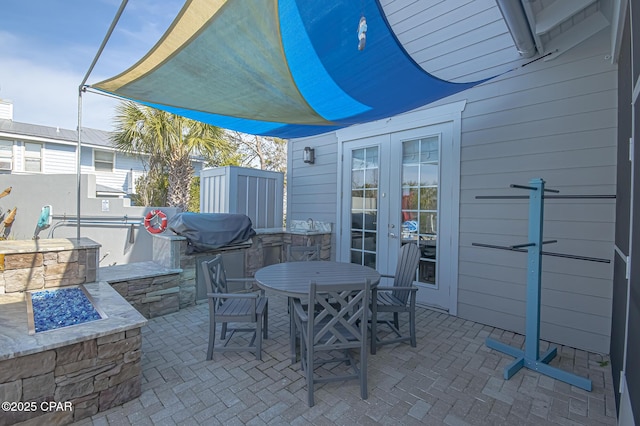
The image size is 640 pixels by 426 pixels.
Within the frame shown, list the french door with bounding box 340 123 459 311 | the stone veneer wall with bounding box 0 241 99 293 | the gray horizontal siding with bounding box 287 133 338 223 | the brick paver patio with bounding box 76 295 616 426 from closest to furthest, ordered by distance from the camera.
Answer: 1. the brick paver patio with bounding box 76 295 616 426
2. the stone veneer wall with bounding box 0 241 99 293
3. the french door with bounding box 340 123 459 311
4. the gray horizontal siding with bounding box 287 133 338 223

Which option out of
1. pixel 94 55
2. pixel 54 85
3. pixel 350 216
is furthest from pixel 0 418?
pixel 54 85

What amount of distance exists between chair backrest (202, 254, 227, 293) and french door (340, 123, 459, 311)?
247cm

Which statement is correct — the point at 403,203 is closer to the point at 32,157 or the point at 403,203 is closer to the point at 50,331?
the point at 50,331

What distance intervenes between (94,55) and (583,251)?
4799 millimetres

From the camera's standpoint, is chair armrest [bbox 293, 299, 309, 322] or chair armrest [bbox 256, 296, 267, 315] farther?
chair armrest [bbox 256, 296, 267, 315]

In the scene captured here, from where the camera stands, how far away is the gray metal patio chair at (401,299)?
2.86 m

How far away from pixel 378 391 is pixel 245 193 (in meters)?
3.85

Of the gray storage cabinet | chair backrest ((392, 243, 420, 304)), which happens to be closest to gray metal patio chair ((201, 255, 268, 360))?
chair backrest ((392, 243, 420, 304))

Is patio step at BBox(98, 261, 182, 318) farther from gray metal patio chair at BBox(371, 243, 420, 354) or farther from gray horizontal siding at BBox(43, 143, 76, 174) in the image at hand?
gray horizontal siding at BBox(43, 143, 76, 174)

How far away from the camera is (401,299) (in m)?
3.09

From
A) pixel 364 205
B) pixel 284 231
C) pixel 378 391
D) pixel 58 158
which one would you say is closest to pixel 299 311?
pixel 378 391

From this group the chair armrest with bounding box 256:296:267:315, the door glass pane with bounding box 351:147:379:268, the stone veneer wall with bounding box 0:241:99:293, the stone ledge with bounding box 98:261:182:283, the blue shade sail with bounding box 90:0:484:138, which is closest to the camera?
the blue shade sail with bounding box 90:0:484:138

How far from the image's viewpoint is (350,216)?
5.00m

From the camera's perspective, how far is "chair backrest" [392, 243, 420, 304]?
3.07 m
